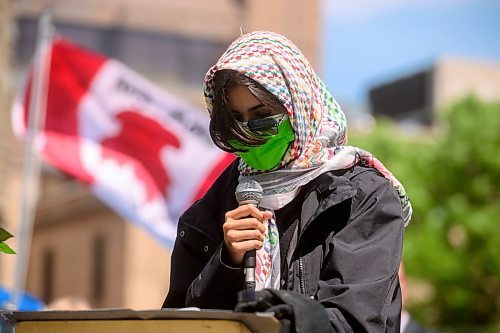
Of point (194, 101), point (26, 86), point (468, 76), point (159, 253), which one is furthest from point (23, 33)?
point (26, 86)

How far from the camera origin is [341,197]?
3182 mm

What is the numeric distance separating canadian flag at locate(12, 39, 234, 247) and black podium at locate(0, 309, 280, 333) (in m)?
7.04

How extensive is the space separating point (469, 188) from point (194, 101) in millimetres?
15875

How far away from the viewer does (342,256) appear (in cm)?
308

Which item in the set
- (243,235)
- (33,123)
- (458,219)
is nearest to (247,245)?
(243,235)

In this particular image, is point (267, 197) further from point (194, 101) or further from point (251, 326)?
point (194, 101)

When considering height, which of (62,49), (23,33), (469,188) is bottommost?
(469,188)

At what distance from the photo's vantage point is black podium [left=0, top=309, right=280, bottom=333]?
Answer: 269cm

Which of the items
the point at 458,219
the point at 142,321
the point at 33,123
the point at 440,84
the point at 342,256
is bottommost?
the point at 458,219

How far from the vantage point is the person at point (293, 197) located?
3.08m

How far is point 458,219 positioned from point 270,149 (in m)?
27.9

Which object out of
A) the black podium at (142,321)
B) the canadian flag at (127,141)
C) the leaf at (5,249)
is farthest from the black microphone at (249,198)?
the canadian flag at (127,141)

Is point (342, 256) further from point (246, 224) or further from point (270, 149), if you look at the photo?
point (270, 149)

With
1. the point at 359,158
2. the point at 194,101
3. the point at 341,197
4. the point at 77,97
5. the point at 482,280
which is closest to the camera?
the point at 341,197
